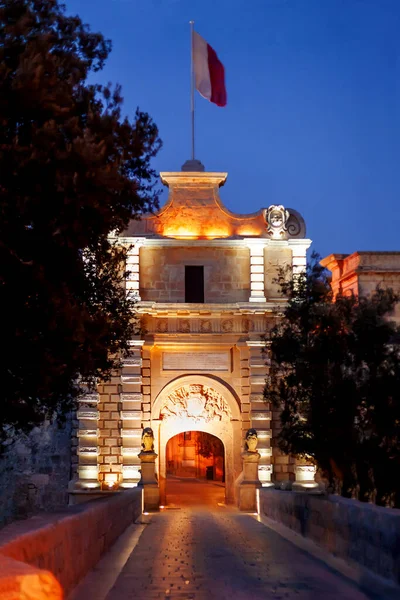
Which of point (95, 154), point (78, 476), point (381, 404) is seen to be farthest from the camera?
point (78, 476)

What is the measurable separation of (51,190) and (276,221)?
59.1ft

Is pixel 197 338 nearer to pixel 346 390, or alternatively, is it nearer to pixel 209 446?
pixel 346 390

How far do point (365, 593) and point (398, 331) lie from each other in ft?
26.5

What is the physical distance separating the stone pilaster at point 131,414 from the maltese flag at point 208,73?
8.74 metres

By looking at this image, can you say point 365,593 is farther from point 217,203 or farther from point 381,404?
point 217,203

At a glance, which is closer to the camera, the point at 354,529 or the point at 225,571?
the point at 354,529

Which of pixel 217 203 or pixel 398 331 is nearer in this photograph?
pixel 398 331

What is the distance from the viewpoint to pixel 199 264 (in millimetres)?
26688

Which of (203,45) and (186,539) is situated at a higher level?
Answer: (203,45)

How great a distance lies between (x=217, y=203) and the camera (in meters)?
27.0

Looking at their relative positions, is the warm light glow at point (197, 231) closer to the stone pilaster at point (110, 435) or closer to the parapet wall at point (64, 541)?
the stone pilaster at point (110, 435)

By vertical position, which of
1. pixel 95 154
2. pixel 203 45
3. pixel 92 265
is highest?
pixel 203 45

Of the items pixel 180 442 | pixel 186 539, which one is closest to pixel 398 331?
pixel 186 539

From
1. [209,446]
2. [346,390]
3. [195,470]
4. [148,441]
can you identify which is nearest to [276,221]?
[148,441]
